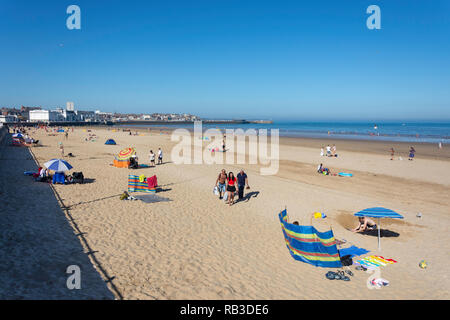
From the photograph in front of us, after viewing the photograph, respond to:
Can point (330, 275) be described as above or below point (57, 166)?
below

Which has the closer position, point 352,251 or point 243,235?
point 352,251

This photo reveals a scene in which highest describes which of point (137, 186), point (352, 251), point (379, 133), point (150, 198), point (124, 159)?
point (379, 133)

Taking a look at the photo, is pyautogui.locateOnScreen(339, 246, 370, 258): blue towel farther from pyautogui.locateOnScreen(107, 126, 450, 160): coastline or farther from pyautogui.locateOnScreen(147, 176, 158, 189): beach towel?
pyautogui.locateOnScreen(107, 126, 450, 160): coastline

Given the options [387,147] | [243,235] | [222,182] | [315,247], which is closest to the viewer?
[315,247]

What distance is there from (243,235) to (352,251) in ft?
9.56

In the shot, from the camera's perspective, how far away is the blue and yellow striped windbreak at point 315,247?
632 cm

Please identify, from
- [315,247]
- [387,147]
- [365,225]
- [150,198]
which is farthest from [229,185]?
[387,147]

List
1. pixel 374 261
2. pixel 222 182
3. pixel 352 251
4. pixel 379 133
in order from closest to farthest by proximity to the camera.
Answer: pixel 374 261, pixel 352 251, pixel 222 182, pixel 379 133

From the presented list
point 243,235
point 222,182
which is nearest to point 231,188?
point 222,182

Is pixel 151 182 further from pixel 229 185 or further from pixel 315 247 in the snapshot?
pixel 315 247

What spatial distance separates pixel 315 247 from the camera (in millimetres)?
6418

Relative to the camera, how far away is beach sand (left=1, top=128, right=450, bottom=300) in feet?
17.9
